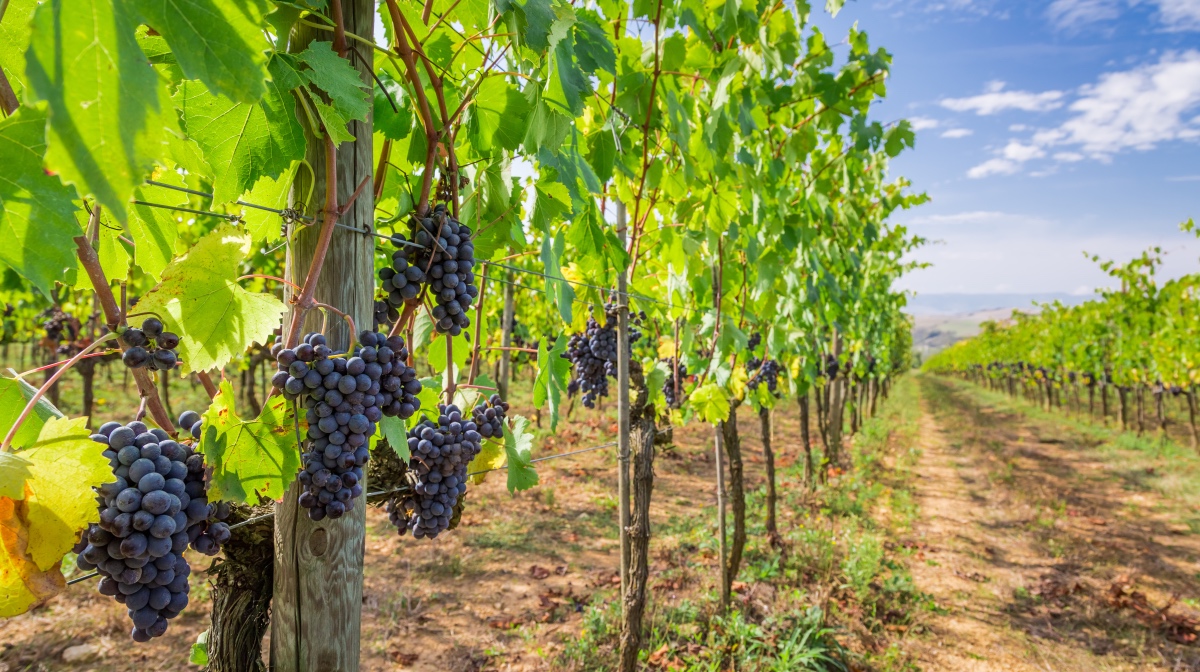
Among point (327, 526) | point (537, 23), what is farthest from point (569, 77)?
point (327, 526)

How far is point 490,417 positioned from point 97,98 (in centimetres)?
141

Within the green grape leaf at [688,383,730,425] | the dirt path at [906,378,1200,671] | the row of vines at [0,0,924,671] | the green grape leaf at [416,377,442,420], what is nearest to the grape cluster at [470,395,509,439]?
the row of vines at [0,0,924,671]

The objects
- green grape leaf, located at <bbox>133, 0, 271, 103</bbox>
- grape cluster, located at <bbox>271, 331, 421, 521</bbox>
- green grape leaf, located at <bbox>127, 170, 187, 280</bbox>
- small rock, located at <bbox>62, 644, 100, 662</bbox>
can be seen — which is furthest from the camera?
small rock, located at <bbox>62, 644, 100, 662</bbox>

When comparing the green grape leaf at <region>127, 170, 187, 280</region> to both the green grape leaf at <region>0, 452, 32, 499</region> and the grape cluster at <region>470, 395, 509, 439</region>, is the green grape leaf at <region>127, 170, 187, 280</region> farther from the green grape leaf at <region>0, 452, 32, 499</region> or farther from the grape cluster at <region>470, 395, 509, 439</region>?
the grape cluster at <region>470, 395, 509, 439</region>

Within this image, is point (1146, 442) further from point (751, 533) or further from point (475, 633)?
point (475, 633)

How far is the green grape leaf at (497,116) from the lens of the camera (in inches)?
58.4

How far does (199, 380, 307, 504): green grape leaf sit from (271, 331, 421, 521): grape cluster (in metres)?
0.03

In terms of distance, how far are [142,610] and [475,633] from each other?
3.99 m

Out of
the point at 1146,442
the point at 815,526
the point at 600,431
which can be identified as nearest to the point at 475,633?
the point at 815,526

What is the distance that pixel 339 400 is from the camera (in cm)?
110

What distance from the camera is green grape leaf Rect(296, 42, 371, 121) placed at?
998 millimetres

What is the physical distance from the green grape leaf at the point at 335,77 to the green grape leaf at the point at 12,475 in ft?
2.15

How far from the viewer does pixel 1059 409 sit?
24531 millimetres

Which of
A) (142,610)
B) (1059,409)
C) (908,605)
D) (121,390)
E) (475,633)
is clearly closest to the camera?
(142,610)
